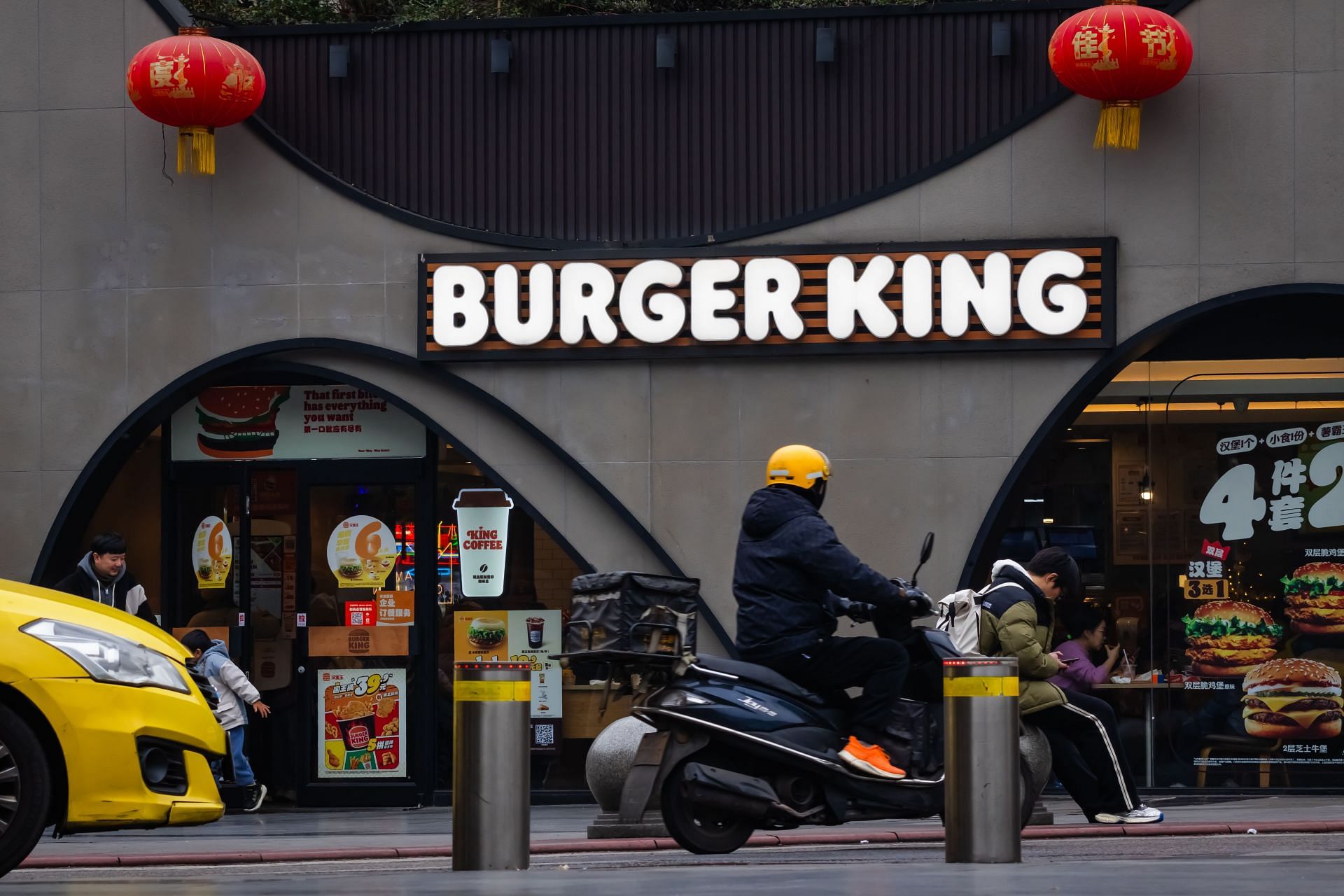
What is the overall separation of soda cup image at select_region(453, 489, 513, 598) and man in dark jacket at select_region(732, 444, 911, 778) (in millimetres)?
6044

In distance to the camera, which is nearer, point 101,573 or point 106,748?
point 106,748

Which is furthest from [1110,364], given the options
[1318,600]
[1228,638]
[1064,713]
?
[1064,713]

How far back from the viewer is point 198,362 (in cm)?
1463

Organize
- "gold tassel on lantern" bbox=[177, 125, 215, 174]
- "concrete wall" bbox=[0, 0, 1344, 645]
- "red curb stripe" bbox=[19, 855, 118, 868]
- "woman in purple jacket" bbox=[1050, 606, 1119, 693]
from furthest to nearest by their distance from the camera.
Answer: "woman in purple jacket" bbox=[1050, 606, 1119, 693]
"gold tassel on lantern" bbox=[177, 125, 215, 174]
"concrete wall" bbox=[0, 0, 1344, 645]
"red curb stripe" bbox=[19, 855, 118, 868]

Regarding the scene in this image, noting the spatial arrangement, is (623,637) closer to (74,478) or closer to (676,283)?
(676,283)

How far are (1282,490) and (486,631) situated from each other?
21.2ft

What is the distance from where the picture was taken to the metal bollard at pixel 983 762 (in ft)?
27.1

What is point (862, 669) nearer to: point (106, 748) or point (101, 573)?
point (106, 748)

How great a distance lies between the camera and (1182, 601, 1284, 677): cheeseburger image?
14.6 metres

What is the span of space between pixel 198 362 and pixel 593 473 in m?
3.26

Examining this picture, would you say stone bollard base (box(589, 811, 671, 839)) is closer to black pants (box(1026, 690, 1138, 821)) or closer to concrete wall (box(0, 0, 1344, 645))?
black pants (box(1026, 690, 1138, 821))

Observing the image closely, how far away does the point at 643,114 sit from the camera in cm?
1462


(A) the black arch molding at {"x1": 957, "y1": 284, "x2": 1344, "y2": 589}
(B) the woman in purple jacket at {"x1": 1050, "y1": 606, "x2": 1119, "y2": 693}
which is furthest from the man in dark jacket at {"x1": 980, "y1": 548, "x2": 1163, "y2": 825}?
(B) the woman in purple jacket at {"x1": 1050, "y1": 606, "x2": 1119, "y2": 693}

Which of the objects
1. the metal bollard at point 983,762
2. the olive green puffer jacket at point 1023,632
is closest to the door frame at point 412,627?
the olive green puffer jacket at point 1023,632
